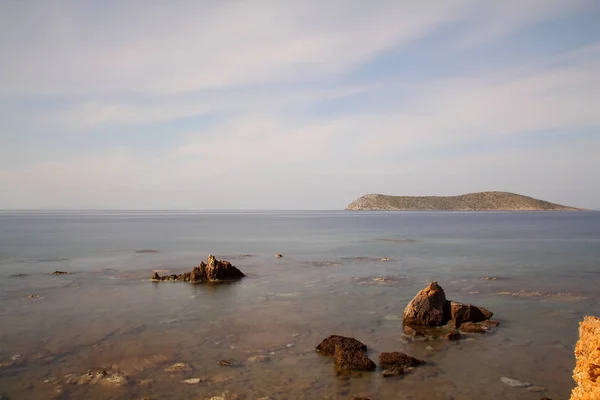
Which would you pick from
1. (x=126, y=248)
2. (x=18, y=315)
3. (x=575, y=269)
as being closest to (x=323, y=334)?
(x=18, y=315)

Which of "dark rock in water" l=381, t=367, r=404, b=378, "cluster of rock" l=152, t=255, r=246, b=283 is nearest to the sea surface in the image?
"dark rock in water" l=381, t=367, r=404, b=378

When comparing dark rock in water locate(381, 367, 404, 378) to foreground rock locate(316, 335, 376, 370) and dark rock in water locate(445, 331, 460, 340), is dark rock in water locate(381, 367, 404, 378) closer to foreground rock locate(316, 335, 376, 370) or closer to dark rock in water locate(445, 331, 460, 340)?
foreground rock locate(316, 335, 376, 370)

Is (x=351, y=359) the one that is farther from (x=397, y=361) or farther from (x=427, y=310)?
(x=427, y=310)

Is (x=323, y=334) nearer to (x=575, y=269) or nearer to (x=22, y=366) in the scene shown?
(x=22, y=366)

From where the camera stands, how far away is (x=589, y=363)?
7.21 meters

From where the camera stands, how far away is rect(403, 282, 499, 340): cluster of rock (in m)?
16.5

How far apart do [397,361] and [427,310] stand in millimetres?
4652

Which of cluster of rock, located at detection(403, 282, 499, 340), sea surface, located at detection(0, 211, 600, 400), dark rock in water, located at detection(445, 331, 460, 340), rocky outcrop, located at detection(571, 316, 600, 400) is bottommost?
sea surface, located at detection(0, 211, 600, 400)

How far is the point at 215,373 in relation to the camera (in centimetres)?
1195

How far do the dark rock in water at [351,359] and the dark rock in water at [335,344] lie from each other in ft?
0.22

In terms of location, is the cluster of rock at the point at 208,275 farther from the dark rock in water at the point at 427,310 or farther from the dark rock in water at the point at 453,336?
the dark rock in water at the point at 453,336

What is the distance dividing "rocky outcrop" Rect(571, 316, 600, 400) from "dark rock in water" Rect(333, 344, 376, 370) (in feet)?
18.3

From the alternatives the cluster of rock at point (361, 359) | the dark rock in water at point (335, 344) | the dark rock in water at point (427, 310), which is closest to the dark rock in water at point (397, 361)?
the cluster of rock at point (361, 359)

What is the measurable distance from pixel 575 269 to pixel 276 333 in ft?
83.7
